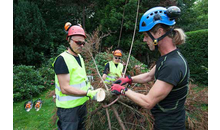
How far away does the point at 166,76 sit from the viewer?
139 centimetres

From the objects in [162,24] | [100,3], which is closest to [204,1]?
[100,3]

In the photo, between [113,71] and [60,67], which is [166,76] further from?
[113,71]

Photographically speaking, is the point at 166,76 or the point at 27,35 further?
the point at 27,35

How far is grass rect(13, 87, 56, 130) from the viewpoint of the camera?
13.6 ft

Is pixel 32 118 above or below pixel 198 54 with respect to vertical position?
below

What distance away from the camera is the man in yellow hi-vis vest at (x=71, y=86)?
2.06m

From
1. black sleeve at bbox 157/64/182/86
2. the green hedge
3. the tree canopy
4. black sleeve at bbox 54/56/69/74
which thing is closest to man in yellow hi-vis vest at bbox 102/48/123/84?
black sleeve at bbox 54/56/69/74

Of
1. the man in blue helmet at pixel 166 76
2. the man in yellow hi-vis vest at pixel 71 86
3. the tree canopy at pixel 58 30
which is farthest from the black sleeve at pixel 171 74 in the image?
the tree canopy at pixel 58 30

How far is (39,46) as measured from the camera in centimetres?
1106

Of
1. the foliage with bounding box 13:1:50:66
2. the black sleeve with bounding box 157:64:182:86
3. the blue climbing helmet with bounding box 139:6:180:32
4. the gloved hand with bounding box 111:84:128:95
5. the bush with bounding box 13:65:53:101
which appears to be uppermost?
the foliage with bounding box 13:1:50:66

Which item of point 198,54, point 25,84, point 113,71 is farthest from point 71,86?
point 198,54

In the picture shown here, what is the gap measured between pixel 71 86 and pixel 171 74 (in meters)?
1.44

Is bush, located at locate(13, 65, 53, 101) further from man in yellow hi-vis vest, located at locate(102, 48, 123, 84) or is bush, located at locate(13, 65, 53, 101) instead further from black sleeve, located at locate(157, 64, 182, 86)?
black sleeve, located at locate(157, 64, 182, 86)

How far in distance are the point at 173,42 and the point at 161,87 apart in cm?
60
